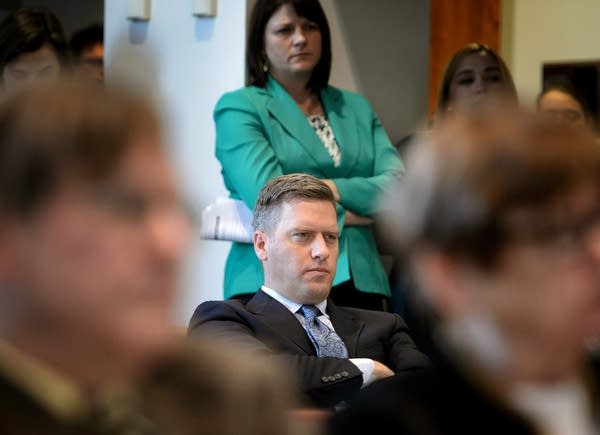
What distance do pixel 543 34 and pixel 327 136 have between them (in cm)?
248

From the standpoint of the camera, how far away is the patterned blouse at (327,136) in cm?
376

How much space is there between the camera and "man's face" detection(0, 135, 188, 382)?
2.99ft

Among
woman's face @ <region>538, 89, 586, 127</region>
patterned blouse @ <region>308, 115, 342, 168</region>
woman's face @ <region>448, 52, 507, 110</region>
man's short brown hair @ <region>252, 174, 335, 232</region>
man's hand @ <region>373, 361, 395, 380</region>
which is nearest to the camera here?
man's hand @ <region>373, 361, 395, 380</region>

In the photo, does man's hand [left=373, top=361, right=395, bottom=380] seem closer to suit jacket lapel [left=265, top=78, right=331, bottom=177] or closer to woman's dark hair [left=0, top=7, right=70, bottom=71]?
suit jacket lapel [left=265, top=78, right=331, bottom=177]

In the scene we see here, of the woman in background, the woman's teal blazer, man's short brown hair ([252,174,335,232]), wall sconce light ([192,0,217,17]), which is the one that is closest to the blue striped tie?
man's short brown hair ([252,174,335,232])

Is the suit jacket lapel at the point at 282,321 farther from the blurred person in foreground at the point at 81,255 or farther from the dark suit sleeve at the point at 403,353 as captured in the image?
the blurred person in foreground at the point at 81,255

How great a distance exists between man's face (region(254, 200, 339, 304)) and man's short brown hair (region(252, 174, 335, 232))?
16mm

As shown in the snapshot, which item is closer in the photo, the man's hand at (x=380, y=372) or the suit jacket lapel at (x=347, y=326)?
the man's hand at (x=380, y=372)

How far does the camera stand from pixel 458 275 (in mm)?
1069

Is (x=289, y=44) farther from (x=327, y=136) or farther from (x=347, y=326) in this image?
(x=347, y=326)

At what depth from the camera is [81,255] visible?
91 centimetres

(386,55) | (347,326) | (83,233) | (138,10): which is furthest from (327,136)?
(83,233)

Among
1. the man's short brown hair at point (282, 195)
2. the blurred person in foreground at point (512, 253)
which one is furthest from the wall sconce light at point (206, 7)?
the blurred person in foreground at point (512, 253)

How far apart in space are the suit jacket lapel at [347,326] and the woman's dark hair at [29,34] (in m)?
1.13
